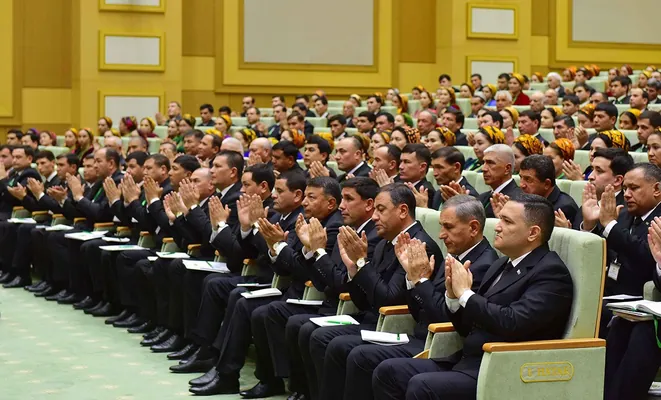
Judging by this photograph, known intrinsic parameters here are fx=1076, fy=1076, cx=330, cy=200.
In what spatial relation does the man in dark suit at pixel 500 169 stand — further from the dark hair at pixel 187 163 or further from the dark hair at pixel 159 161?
the dark hair at pixel 159 161

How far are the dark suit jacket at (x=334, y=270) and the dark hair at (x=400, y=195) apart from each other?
1.19ft

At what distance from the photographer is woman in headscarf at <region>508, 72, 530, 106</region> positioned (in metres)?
12.0

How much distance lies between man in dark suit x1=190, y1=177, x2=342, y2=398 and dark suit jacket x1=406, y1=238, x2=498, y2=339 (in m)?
0.94

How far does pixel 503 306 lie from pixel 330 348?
81 cm

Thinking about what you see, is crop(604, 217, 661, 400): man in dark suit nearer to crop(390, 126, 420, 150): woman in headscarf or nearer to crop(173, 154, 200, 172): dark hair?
crop(173, 154, 200, 172): dark hair

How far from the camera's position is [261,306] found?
16.0 ft

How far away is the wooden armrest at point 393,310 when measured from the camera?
4102 millimetres

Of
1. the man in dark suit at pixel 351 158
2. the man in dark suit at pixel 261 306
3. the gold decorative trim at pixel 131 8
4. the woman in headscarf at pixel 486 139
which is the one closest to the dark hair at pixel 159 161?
the man in dark suit at pixel 351 158

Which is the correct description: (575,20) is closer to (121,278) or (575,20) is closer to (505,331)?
A: (121,278)

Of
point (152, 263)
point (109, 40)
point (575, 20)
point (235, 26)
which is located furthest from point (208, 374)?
point (575, 20)

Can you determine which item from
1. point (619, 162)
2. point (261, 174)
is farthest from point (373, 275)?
point (261, 174)

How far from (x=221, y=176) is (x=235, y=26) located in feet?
31.0

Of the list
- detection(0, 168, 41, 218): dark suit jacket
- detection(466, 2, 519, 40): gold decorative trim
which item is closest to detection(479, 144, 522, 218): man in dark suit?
detection(0, 168, 41, 218): dark suit jacket

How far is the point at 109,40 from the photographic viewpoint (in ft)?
46.4
